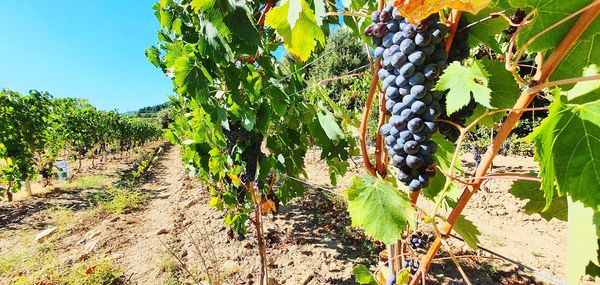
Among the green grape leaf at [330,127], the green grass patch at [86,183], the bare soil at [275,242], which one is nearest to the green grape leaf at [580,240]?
the green grape leaf at [330,127]

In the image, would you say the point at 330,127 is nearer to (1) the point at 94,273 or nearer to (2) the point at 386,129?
(2) the point at 386,129

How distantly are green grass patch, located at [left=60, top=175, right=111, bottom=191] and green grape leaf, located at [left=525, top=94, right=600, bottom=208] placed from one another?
41.4 feet

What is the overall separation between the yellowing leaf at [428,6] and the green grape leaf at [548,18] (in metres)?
0.09

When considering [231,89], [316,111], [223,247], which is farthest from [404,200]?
[223,247]

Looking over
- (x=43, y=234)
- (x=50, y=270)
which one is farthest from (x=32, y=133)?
(x=50, y=270)

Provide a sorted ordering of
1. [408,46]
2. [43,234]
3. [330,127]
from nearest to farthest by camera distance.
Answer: [408,46], [330,127], [43,234]

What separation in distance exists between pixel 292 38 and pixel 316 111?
1033 mm

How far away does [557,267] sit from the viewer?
182 inches

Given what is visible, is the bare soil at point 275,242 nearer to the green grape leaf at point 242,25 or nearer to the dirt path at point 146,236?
the dirt path at point 146,236

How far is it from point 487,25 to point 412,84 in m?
0.26

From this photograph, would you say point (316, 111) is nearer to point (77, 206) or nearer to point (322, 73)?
point (77, 206)

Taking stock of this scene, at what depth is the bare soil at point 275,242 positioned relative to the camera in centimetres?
417

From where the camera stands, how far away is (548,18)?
0.62 metres

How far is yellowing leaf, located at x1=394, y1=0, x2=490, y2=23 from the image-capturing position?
0.62 metres
